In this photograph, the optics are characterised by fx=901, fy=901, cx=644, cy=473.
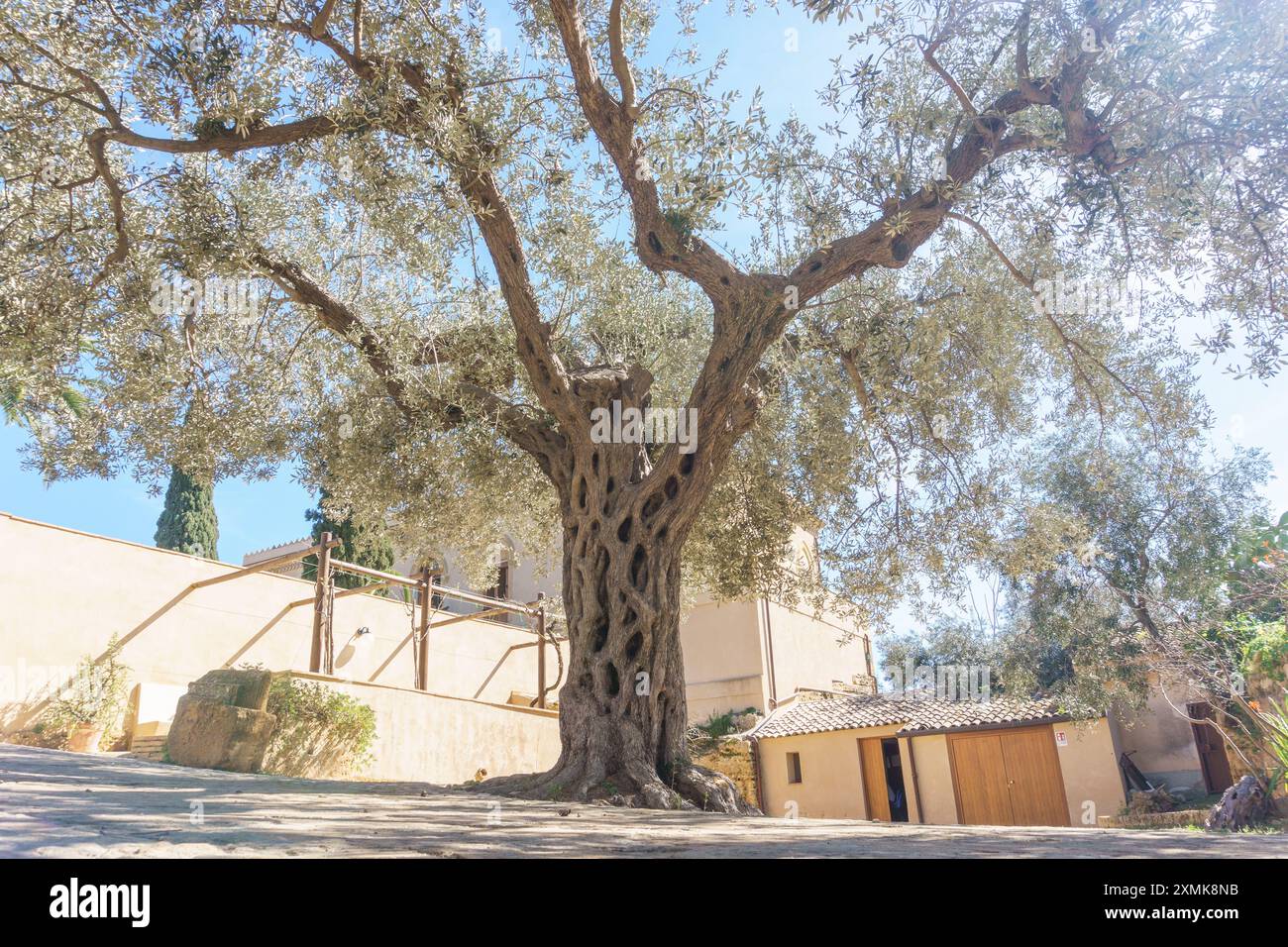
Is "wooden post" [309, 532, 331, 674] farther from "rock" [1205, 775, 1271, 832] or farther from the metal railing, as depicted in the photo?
"rock" [1205, 775, 1271, 832]

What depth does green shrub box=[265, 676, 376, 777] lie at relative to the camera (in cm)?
1150

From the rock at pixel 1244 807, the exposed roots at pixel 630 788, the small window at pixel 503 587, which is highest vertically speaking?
the small window at pixel 503 587

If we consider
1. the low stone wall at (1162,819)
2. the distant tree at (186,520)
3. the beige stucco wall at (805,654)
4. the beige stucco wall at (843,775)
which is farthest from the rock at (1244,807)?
the distant tree at (186,520)

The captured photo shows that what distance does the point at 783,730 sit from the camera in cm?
2291

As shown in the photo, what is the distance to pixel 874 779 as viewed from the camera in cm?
2302

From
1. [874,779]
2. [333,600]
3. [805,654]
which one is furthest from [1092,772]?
[333,600]

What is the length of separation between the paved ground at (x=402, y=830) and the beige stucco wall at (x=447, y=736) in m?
5.75

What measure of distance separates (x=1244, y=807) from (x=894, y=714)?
9.78m

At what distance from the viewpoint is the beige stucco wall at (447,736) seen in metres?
12.9

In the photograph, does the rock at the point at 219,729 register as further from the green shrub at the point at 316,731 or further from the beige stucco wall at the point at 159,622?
the beige stucco wall at the point at 159,622

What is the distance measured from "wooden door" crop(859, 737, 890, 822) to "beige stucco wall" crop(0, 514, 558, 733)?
10255 mm

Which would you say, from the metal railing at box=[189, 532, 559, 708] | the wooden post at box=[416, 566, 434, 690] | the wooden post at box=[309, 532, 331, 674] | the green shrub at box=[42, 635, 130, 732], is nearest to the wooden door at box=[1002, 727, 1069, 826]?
the metal railing at box=[189, 532, 559, 708]
